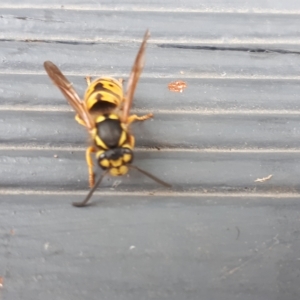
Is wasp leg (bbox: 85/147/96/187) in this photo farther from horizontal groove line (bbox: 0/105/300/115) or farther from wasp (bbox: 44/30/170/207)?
horizontal groove line (bbox: 0/105/300/115)

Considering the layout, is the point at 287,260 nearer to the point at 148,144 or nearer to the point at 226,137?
the point at 226,137

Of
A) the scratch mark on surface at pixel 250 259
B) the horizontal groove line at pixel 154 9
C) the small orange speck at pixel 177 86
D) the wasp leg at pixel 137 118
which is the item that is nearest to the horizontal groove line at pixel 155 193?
the scratch mark on surface at pixel 250 259

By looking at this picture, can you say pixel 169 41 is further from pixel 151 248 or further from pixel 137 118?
pixel 151 248

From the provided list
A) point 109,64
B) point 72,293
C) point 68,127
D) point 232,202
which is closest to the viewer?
point 72,293

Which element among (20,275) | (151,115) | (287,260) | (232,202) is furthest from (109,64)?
(287,260)

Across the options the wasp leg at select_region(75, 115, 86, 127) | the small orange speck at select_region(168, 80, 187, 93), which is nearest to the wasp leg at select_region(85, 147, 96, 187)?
the wasp leg at select_region(75, 115, 86, 127)

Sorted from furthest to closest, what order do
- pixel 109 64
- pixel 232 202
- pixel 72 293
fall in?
pixel 109 64, pixel 232 202, pixel 72 293

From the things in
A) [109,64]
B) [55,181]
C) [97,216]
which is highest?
[109,64]
